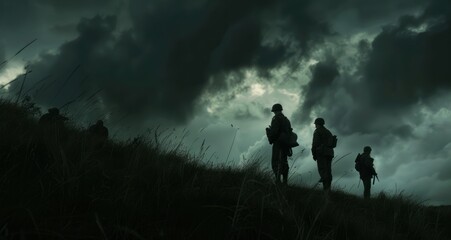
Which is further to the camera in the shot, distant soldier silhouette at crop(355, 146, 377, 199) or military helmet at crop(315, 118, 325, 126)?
distant soldier silhouette at crop(355, 146, 377, 199)

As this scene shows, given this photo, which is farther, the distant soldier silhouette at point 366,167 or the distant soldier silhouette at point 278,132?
the distant soldier silhouette at point 366,167

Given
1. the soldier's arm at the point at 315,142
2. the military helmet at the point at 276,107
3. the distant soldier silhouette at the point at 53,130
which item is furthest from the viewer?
the soldier's arm at the point at 315,142

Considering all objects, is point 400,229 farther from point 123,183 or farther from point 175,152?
point 123,183

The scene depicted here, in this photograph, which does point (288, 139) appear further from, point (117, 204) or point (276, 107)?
point (117, 204)

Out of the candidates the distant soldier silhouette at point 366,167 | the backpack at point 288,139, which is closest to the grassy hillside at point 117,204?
the backpack at point 288,139

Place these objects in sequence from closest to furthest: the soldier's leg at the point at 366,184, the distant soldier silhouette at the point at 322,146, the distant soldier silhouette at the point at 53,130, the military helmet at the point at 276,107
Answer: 1. the distant soldier silhouette at the point at 53,130
2. the military helmet at the point at 276,107
3. the distant soldier silhouette at the point at 322,146
4. the soldier's leg at the point at 366,184

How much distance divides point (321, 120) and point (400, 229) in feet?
23.4

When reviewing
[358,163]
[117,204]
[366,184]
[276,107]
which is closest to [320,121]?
[276,107]

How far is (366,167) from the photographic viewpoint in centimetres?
1595

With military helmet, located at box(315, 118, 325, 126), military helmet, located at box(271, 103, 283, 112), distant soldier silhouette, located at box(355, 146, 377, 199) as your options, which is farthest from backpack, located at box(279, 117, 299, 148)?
distant soldier silhouette, located at box(355, 146, 377, 199)

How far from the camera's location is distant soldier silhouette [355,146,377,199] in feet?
52.1

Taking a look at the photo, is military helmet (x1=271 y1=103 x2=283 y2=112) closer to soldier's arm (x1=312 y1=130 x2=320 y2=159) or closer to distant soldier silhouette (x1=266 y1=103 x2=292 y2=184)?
distant soldier silhouette (x1=266 y1=103 x2=292 y2=184)

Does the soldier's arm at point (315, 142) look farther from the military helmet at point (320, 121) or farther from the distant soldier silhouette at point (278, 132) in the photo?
the distant soldier silhouette at point (278, 132)

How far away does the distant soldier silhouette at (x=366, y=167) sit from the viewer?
15875mm
